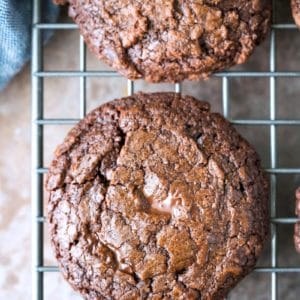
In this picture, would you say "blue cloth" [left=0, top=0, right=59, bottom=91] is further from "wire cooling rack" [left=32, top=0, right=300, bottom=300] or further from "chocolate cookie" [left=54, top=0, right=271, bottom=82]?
"chocolate cookie" [left=54, top=0, right=271, bottom=82]

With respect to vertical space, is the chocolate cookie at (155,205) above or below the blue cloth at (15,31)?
below

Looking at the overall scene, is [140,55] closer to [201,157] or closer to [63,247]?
[201,157]

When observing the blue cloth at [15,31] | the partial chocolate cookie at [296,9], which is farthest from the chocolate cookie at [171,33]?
the blue cloth at [15,31]

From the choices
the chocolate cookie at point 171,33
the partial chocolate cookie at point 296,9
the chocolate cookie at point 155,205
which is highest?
the partial chocolate cookie at point 296,9

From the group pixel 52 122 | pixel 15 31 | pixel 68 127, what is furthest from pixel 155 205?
pixel 15 31

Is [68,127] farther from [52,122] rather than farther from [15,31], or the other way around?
[15,31]

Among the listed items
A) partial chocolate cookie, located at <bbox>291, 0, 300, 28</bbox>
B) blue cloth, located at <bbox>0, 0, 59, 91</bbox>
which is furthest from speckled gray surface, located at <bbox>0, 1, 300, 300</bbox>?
partial chocolate cookie, located at <bbox>291, 0, 300, 28</bbox>

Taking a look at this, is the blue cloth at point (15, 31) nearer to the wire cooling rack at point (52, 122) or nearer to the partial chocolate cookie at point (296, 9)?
the wire cooling rack at point (52, 122)
